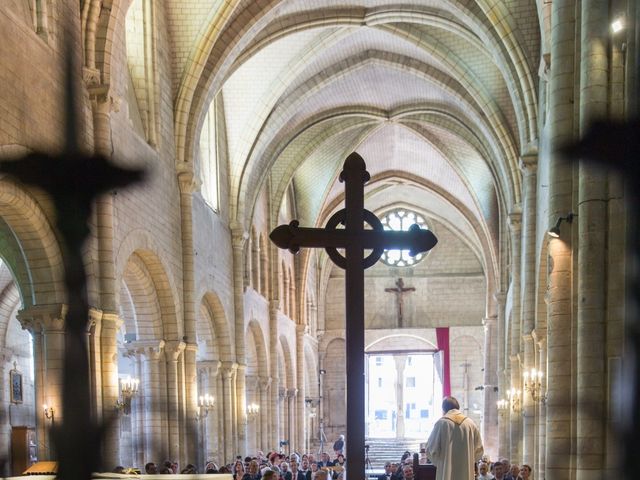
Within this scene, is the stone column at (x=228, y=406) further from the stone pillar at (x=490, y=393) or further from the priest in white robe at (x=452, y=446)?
the priest in white robe at (x=452, y=446)

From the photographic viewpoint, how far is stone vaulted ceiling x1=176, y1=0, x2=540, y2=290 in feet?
58.9

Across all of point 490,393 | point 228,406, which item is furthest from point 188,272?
point 490,393

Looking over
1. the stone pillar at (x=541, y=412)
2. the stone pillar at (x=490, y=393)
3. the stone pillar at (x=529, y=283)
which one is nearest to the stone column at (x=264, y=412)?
the stone pillar at (x=490, y=393)

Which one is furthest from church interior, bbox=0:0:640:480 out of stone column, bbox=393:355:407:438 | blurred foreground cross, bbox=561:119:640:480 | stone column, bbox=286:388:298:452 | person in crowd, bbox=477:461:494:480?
person in crowd, bbox=477:461:494:480

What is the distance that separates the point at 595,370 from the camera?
27.1 ft

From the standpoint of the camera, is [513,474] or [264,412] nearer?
[513,474]

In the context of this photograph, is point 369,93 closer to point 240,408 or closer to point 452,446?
point 240,408

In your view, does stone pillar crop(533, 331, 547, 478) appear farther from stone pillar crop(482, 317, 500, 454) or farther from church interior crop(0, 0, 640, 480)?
stone pillar crop(482, 317, 500, 454)

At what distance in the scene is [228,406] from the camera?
75.8ft

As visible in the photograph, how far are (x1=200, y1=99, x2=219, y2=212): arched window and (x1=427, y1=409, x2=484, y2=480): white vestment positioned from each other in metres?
14.4

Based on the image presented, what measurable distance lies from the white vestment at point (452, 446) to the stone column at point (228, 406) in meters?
15.7

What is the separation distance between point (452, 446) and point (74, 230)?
684 centimetres

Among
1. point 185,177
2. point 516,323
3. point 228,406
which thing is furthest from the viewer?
point 228,406

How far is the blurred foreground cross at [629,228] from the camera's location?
3.28ft
